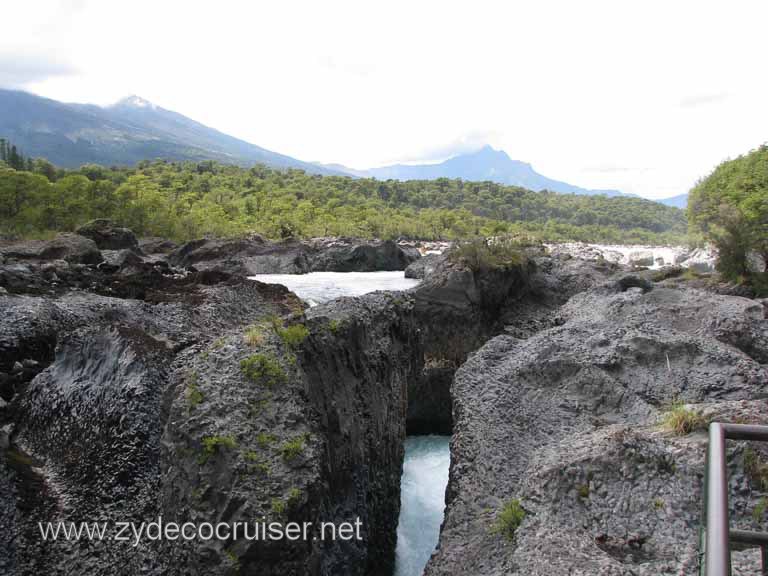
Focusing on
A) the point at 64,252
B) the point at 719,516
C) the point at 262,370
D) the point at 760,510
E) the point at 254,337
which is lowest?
the point at 760,510

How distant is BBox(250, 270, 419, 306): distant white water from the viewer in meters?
29.2

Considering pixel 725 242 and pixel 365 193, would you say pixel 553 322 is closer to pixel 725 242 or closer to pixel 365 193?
pixel 725 242

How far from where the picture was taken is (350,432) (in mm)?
8742

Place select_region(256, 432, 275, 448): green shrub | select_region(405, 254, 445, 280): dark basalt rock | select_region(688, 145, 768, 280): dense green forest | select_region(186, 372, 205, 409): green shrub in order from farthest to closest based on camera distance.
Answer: select_region(405, 254, 445, 280): dark basalt rock < select_region(688, 145, 768, 280): dense green forest < select_region(186, 372, 205, 409): green shrub < select_region(256, 432, 275, 448): green shrub

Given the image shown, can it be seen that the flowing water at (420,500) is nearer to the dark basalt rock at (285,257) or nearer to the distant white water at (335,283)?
the distant white water at (335,283)

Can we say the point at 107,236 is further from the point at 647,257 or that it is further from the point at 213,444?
the point at 647,257

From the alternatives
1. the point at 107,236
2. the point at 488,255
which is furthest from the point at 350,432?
the point at 107,236

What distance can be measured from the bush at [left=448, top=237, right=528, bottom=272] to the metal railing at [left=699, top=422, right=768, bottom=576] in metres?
21.1

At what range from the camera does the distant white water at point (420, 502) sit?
11336mm

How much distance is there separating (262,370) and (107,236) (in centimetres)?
3174

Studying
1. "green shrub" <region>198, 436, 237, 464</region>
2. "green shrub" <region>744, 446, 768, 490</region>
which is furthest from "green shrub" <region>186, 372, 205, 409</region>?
"green shrub" <region>744, 446, 768, 490</region>

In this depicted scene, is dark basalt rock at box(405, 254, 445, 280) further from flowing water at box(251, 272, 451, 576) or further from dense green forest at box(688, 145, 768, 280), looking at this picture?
flowing water at box(251, 272, 451, 576)

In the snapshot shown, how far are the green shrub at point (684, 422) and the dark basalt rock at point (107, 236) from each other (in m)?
34.0

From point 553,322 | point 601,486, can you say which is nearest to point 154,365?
point 601,486
